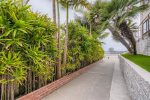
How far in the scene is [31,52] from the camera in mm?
4750

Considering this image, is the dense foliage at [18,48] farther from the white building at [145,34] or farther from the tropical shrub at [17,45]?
the white building at [145,34]

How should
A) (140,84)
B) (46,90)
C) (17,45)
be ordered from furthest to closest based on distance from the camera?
(46,90), (17,45), (140,84)

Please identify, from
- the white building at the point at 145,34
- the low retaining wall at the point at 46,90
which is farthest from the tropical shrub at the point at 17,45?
the white building at the point at 145,34

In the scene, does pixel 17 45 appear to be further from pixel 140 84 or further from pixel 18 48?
pixel 140 84

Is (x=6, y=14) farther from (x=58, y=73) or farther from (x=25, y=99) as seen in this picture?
(x=58, y=73)

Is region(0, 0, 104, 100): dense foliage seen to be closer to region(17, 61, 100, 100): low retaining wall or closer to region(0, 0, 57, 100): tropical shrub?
region(0, 0, 57, 100): tropical shrub

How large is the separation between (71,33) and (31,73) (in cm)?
545

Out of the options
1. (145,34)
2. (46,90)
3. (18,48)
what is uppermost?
(145,34)

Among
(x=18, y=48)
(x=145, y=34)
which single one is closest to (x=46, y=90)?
(x=18, y=48)

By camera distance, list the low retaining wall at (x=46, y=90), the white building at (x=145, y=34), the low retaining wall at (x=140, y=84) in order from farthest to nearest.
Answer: the white building at (x=145, y=34), the low retaining wall at (x=46, y=90), the low retaining wall at (x=140, y=84)

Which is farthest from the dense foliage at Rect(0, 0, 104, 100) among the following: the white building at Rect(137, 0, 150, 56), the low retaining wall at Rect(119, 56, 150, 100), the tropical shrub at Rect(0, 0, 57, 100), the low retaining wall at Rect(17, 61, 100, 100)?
the white building at Rect(137, 0, 150, 56)

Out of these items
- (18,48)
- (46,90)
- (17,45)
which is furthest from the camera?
(46,90)

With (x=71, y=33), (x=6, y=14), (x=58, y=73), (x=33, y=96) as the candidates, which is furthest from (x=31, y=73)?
(x=71, y=33)

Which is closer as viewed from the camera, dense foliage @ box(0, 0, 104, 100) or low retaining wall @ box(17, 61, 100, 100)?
dense foliage @ box(0, 0, 104, 100)
